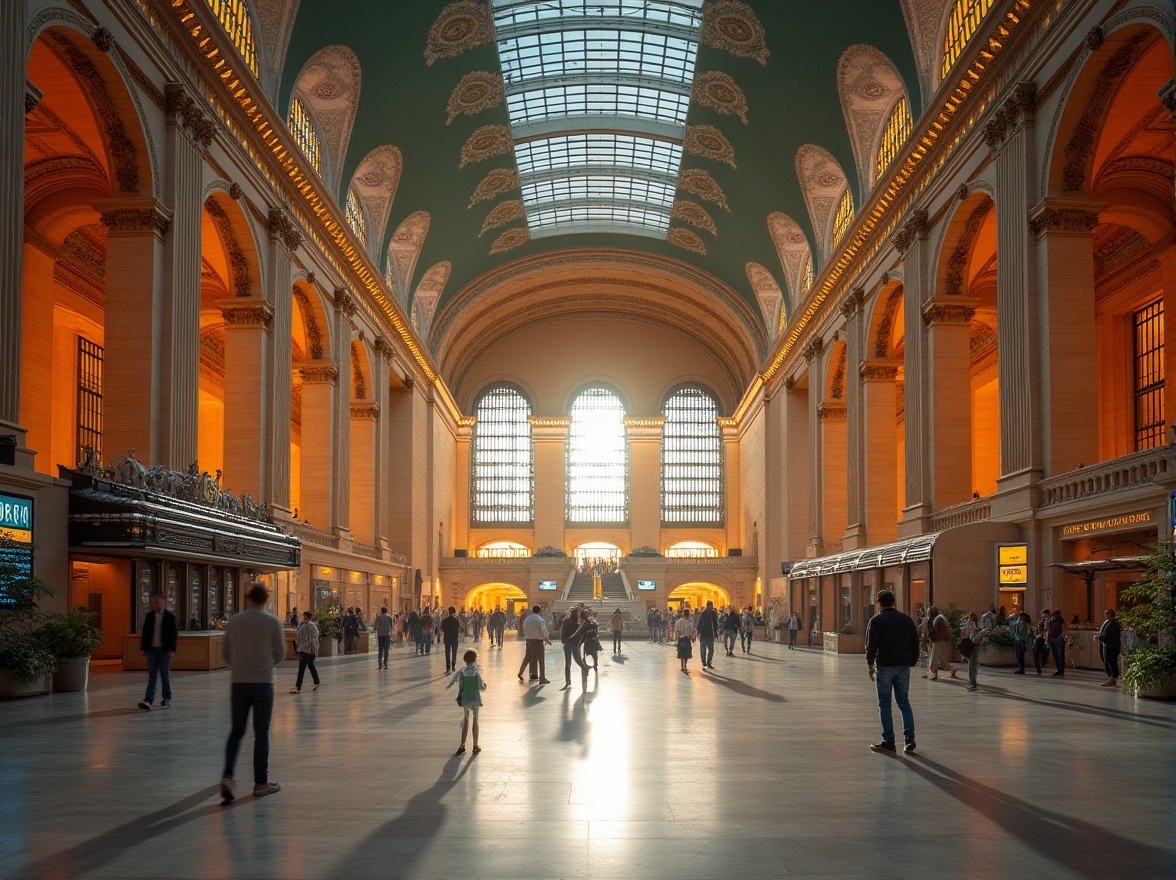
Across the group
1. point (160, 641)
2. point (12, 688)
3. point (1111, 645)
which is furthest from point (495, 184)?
point (12, 688)

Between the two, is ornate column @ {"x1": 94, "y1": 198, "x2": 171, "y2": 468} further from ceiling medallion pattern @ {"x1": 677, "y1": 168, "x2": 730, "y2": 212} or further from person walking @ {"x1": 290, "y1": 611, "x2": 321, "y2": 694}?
ceiling medallion pattern @ {"x1": 677, "y1": 168, "x2": 730, "y2": 212}

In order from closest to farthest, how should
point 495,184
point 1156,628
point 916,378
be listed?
point 1156,628
point 916,378
point 495,184

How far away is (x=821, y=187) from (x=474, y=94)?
1212 centimetres

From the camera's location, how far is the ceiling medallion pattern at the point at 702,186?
4641cm

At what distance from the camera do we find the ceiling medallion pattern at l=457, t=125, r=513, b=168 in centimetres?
4184

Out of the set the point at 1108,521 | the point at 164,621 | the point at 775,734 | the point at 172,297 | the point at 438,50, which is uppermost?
the point at 438,50

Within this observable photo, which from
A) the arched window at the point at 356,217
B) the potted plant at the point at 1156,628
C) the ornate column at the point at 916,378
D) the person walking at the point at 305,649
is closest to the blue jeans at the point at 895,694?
the potted plant at the point at 1156,628

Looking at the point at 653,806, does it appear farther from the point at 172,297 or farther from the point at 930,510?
the point at 930,510

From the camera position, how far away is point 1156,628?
15016mm

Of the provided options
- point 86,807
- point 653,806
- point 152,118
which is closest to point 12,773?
point 86,807

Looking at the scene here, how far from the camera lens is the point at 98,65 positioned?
749 inches

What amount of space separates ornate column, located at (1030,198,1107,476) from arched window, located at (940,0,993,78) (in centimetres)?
501

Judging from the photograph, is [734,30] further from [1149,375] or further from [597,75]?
[1149,375]

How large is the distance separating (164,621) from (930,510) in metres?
19.9
